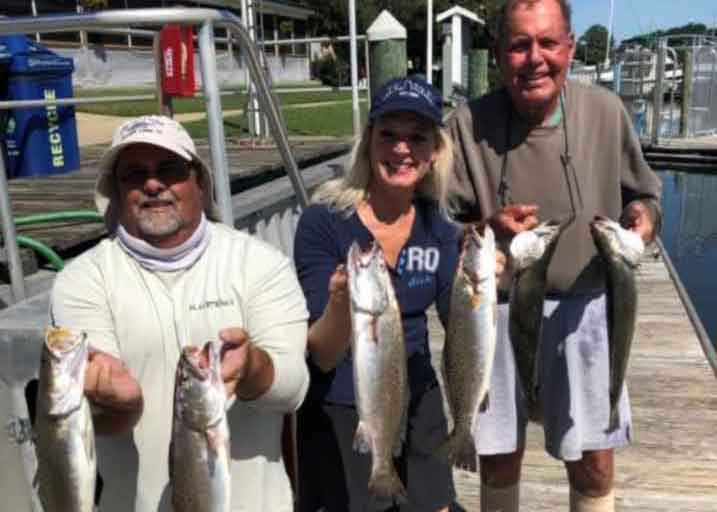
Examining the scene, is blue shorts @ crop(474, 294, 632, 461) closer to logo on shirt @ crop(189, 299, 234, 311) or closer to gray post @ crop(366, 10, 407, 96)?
logo on shirt @ crop(189, 299, 234, 311)

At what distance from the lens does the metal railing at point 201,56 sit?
9.74 feet

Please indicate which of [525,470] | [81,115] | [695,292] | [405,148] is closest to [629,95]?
[695,292]

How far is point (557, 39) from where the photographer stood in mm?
2777

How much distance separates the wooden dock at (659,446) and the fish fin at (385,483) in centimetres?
179

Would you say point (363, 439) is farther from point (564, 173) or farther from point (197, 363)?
point (564, 173)

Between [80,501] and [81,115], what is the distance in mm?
17383

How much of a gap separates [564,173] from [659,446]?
8.69 feet

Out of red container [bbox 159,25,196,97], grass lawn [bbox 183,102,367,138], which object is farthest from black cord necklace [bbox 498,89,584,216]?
grass lawn [bbox 183,102,367,138]

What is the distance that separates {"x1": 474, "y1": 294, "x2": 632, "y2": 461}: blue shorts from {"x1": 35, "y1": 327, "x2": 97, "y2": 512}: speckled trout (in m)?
1.71

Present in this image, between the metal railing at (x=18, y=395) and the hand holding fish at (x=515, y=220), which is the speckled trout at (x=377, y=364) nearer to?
the hand holding fish at (x=515, y=220)

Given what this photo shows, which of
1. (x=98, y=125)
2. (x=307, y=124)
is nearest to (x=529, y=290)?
(x=307, y=124)

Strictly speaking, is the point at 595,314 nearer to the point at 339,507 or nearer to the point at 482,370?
the point at 482,370

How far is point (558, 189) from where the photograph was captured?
2928 millimetres

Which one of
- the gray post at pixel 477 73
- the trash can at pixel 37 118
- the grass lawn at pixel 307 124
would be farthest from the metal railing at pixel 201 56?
the gray post at pixel 477 73
